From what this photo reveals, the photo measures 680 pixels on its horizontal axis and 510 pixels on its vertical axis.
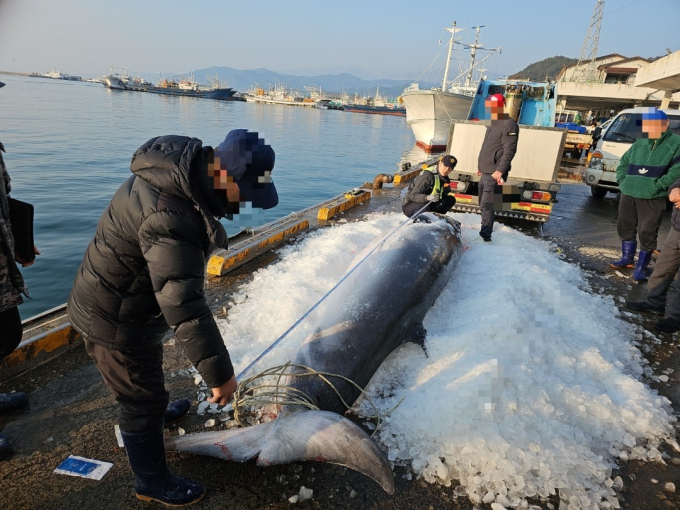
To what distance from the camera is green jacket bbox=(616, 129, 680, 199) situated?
5.64 m

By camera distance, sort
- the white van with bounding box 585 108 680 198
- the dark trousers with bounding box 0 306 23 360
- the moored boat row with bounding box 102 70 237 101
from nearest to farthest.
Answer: the dark trousers with bounding box 0 306 23 360 → the white van with bounding box 585 108 680 198 → the moored boat row with bounding box 102 70 237 101

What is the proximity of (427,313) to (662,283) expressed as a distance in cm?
312

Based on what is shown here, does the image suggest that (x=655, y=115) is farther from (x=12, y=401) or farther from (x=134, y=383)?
(x=12, y=401)

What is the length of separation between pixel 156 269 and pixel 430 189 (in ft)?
18.4

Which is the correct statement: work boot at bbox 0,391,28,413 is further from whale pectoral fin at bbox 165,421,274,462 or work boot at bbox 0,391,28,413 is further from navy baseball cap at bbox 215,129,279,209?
navy baseball cap at bbox 215,129,279,209

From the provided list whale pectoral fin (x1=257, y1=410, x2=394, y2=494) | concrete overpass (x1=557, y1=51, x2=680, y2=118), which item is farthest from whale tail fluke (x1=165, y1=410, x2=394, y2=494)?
concrete overpass (x1=557, y1=51, x2=680, y2=118)

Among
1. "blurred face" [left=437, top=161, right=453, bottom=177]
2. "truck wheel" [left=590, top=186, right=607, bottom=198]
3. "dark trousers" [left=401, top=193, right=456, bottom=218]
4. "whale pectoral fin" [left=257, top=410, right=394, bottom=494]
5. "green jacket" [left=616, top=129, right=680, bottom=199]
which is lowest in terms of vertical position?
"whale pectoral fin" [left=257, top=410, right=394, bottom=494]

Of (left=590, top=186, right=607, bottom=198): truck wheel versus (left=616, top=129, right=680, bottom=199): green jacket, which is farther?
(left=590, top=186, right=607, bottom=198): truck wheel

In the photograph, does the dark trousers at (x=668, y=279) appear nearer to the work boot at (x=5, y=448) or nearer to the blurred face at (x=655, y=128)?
the blurred face at (x=655, y=128)

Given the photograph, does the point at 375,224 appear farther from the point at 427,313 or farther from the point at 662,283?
the point at 662,283

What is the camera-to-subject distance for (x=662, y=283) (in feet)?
16.9

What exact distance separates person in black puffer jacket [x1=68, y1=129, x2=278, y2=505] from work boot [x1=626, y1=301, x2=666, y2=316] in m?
5.28

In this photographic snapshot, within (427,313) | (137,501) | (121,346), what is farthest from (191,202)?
(427,313)

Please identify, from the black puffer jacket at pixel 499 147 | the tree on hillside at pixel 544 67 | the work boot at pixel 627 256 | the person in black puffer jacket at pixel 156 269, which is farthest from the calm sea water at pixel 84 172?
the tree on hillside at pixel 544 67
